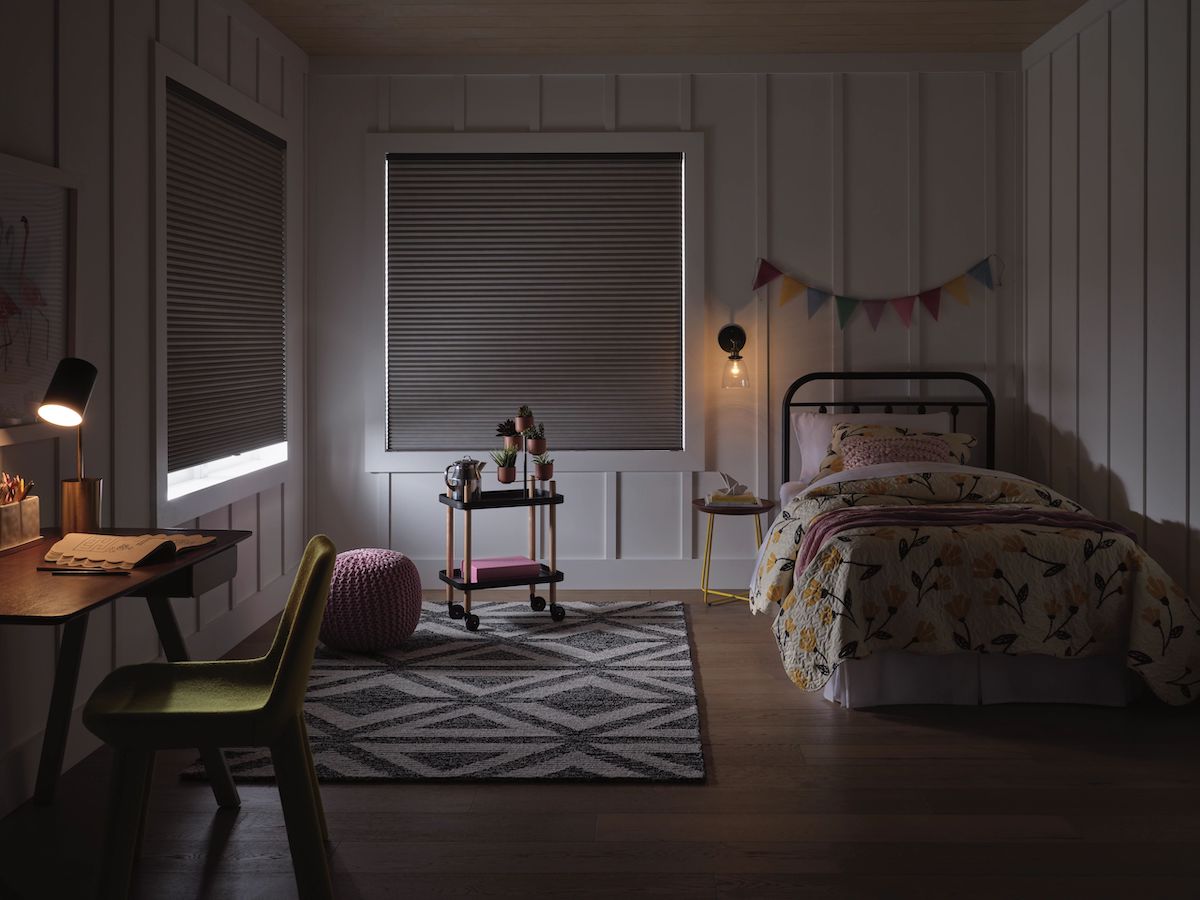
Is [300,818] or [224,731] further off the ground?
[224,731]

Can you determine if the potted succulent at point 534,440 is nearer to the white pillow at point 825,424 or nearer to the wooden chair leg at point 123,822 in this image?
the white pillow at point 825,424

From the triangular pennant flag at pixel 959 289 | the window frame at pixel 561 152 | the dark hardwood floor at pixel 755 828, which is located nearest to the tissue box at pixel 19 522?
the dark hardwood floor at pixel 755 828

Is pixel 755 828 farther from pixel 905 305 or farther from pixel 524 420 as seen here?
pixel 905 305

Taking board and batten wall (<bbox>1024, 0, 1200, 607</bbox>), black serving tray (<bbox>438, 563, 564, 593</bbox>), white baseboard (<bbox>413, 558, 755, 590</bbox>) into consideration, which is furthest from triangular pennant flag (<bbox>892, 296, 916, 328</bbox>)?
black serving tray (<bbox>438, 563, 564, 593</bbox>)

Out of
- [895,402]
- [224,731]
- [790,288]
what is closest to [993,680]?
[895,402]

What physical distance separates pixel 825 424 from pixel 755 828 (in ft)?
9.47

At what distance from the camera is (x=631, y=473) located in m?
5.64

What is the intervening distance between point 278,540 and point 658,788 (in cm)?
267

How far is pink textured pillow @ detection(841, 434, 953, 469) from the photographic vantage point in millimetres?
4914

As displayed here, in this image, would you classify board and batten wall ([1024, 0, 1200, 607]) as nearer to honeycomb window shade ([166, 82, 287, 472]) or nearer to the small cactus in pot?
the small cactus in pot

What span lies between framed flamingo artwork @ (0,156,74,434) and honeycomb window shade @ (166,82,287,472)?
765mm

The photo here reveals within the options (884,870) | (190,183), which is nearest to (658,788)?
(884,870)

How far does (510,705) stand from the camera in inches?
147

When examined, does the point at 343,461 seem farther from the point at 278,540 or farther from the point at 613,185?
the point at 613,185
